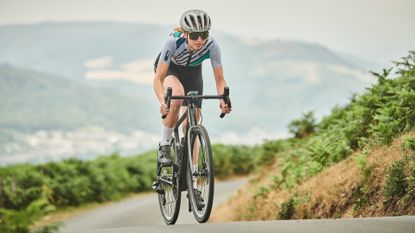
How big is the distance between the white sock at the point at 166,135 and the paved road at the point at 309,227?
7.48 feet

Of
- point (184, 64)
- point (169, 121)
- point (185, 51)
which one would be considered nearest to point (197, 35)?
point (185, 51)

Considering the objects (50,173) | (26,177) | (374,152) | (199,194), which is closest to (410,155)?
(374,152)

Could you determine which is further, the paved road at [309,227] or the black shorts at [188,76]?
the black shorts at [188,76]

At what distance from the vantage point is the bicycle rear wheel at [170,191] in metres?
9.66

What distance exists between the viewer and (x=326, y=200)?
35.5 feet

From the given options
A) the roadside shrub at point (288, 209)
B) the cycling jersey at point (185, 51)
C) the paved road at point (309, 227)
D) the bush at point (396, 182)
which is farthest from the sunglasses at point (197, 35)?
the roadside shrub at point (288, 209)

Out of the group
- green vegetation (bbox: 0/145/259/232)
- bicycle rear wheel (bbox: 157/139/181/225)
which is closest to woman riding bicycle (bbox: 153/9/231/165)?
bicycle rear wheel (bbox: 157/139/181/225)

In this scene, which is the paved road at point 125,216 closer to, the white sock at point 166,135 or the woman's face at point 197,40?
the white sock at point 166,135

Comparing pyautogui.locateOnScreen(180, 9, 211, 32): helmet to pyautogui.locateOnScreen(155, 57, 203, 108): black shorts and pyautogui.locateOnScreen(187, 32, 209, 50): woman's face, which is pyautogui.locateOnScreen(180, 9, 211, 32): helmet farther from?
pyautogui.locateOnScreen(155, 57, 203, 108): black shorts

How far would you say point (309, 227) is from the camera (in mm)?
7059

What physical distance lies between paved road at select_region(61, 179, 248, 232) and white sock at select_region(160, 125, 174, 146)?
27.3 feet

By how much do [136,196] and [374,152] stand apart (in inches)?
787

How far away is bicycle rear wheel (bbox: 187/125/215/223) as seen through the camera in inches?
335

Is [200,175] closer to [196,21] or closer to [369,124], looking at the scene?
[196,21]
